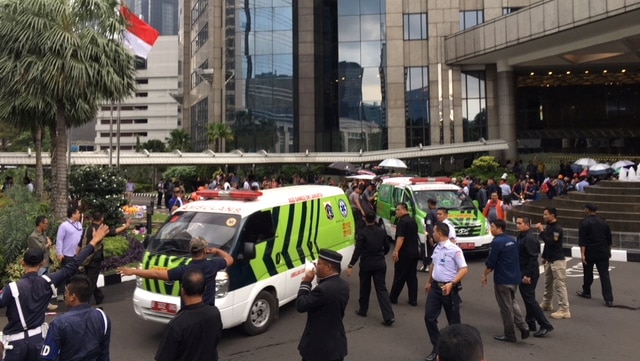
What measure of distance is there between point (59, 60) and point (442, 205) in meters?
10.6

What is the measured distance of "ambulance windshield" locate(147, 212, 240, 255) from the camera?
6590mm

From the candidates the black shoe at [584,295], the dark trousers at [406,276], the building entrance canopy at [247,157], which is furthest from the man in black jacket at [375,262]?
the building entrance canopy at [247,157]

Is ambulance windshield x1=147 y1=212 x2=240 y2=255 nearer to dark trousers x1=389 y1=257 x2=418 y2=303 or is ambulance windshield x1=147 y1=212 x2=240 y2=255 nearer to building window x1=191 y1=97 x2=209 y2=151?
dark trousers x1=389 y1=257 x2=418 y2=303

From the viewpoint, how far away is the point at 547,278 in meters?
7.35

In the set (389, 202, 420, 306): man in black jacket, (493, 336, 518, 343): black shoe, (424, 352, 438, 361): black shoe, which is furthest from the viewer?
(389, 202, 420, 306): man in black jacket

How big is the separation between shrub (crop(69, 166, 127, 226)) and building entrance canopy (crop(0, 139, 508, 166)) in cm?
1611

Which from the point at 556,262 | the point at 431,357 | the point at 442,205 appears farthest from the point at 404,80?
the point at 431,357

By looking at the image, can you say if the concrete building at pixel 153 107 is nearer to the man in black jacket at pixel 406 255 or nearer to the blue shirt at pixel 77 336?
the man in black jacket at pixel 406 255

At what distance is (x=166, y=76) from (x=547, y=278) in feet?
338

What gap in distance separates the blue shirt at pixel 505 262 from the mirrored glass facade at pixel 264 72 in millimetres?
34484

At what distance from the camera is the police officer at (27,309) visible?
3.96 meters

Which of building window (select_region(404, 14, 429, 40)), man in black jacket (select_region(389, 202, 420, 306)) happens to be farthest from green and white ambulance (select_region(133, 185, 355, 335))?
building window (select_region(404, 14, 429, 40))

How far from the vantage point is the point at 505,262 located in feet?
19.8

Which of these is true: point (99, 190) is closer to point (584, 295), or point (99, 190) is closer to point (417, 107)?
point (584, 295)
